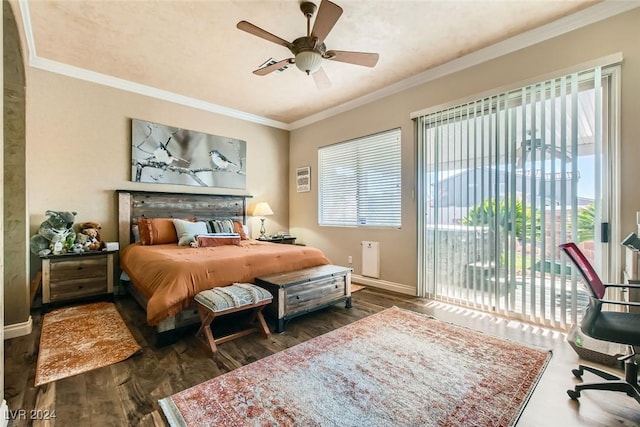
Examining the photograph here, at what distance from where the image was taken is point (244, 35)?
2826 millimetres

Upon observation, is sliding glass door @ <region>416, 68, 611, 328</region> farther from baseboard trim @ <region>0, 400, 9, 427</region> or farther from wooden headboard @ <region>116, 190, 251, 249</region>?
baseboard trim @ <region>0, 400, 9, 427</region>

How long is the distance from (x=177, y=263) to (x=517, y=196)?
3.35m

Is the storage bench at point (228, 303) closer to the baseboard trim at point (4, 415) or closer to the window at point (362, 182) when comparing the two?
the baseboard trim at point (4, 415)

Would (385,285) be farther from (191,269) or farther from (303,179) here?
(191,269)

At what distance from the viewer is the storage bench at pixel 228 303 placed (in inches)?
87.4

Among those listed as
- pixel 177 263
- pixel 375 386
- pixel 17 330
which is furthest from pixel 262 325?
pixel 17 330

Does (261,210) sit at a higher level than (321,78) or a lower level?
lower

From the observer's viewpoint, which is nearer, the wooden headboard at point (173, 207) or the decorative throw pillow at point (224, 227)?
the wooden headboard at point (173, 207)

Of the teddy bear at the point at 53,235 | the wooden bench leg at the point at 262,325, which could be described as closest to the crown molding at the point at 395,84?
the teddy bear at the point at 53,235

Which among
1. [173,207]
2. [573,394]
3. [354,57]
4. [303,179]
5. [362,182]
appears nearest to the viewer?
[573,394]

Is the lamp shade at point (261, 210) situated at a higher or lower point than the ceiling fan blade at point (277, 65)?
lower

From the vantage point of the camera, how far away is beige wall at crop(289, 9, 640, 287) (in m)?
2.36

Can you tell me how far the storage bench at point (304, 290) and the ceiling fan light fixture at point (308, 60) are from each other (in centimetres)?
200

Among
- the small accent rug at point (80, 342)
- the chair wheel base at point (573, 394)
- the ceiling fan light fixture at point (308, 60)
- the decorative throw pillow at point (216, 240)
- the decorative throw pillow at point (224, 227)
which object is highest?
the ceiling fan light fixture at point (308, 60)
